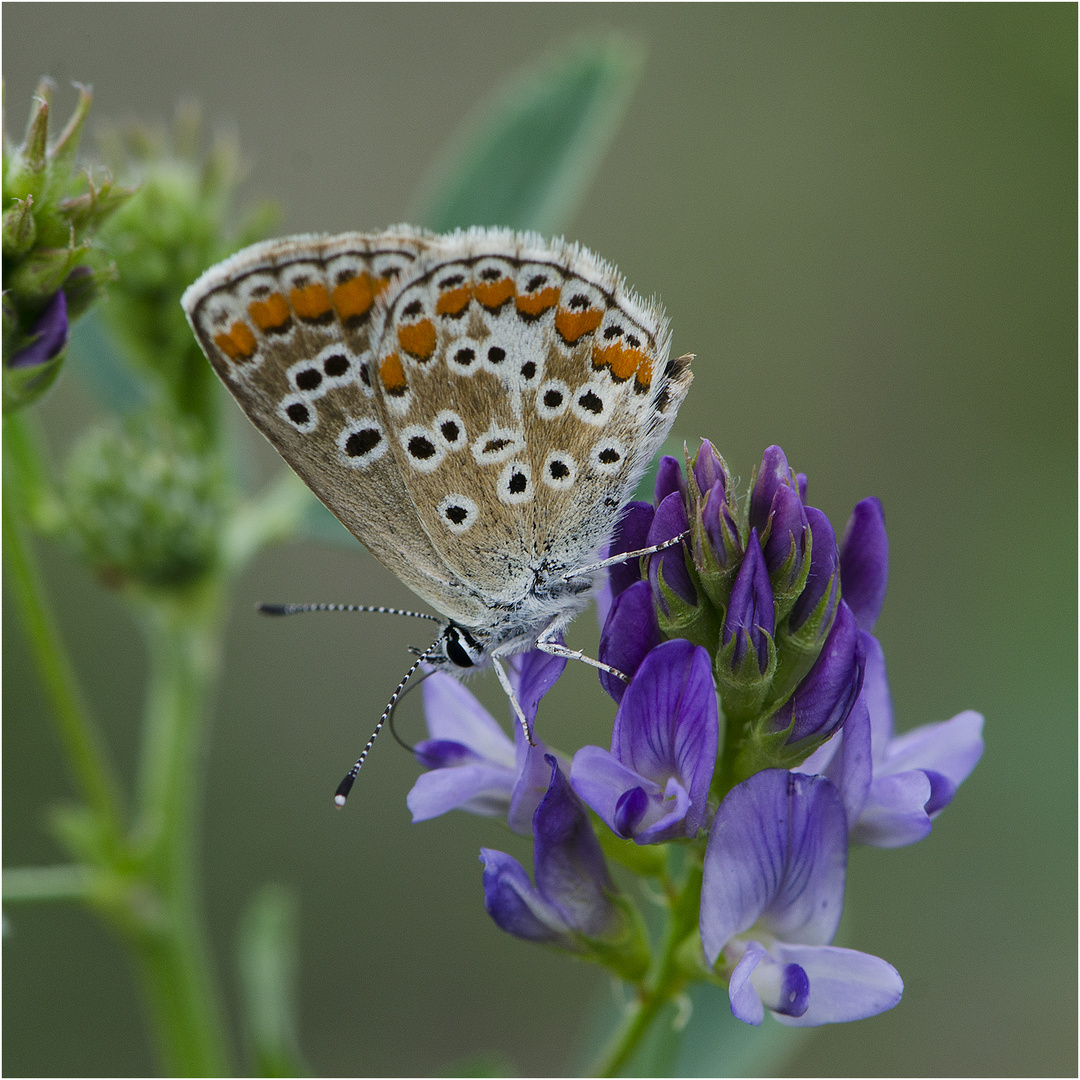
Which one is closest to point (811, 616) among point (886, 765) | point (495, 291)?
point (886, 765)

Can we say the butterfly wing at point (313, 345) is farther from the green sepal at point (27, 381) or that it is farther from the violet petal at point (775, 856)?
the violet petal at point (775, 856)

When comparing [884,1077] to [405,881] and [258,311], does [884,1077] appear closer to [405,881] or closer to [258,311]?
[405,881]

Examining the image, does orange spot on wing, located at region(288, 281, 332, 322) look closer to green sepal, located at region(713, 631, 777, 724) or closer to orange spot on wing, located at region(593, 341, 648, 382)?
orange spot on wing, located at region(593, 341, 648, 382)

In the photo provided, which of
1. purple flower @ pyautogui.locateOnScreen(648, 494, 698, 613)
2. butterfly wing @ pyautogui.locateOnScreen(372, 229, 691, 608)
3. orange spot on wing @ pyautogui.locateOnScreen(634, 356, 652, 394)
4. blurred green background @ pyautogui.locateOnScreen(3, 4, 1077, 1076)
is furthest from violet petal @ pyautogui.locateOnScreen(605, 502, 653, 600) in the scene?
blurred green background @ pyautogui.locateOnScreen(3, 4, 1077, 1076)

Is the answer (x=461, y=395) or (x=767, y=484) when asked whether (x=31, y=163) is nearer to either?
(x=461, y=395)

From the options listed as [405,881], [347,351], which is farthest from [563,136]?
[405,881]

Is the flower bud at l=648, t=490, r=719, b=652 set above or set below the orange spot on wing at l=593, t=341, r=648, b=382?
below

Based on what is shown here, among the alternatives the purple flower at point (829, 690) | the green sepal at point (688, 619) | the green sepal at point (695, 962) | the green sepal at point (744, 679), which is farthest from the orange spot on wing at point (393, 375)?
the green sepal at point (695, 962)
